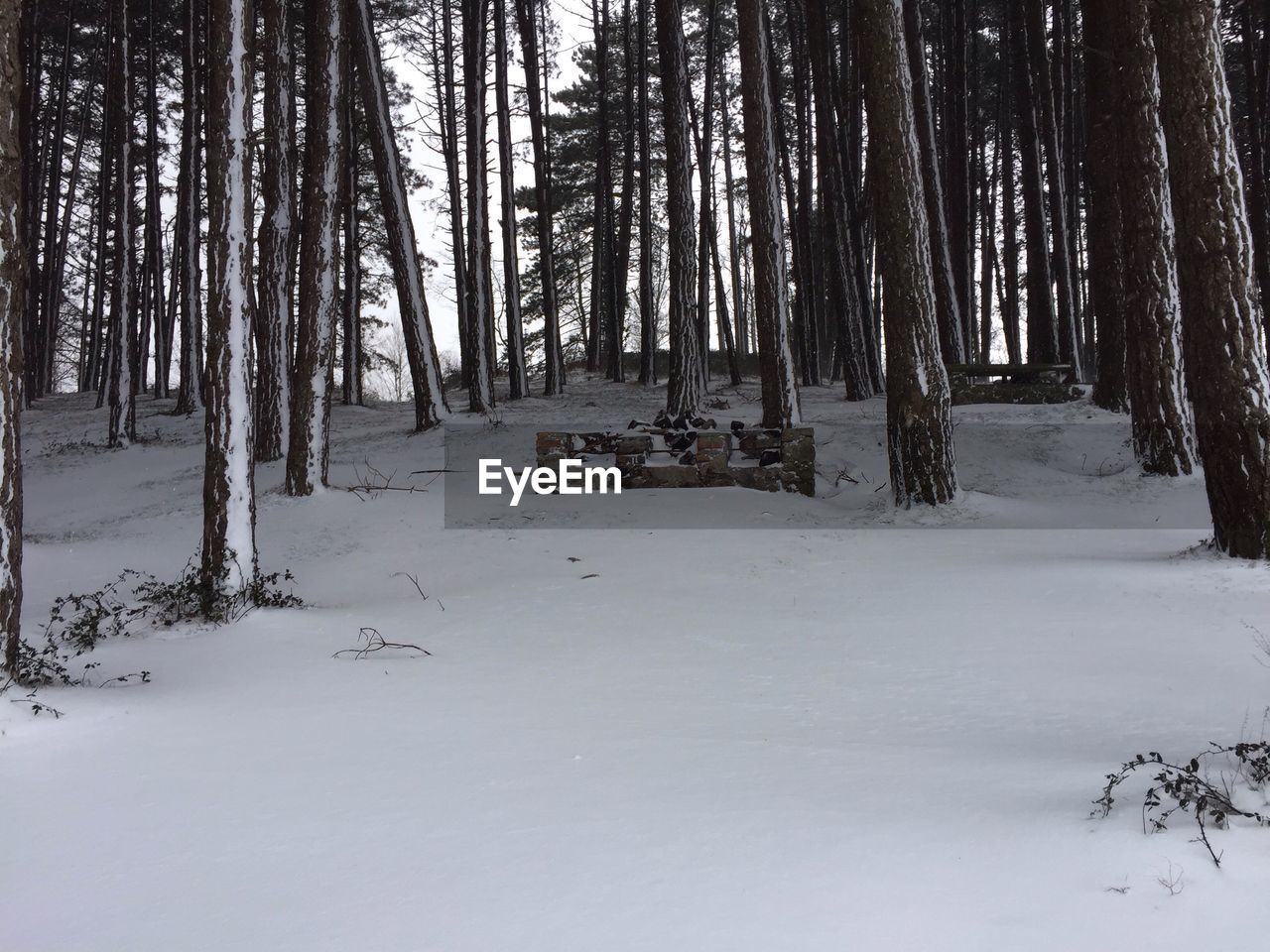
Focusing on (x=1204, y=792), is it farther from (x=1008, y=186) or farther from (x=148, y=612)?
(x=1008, y=186)

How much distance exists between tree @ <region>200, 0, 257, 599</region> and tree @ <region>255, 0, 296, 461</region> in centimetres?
537

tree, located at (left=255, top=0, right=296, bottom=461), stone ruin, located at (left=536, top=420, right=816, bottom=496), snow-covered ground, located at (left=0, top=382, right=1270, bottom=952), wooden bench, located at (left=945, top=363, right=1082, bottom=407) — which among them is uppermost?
tree, located at (left=255, top=0, right=296, bottom=461)

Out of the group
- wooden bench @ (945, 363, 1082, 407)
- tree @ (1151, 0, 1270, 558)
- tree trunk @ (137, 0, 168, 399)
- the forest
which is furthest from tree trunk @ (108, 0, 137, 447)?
tree @ (1151, 0, 1270, 558)

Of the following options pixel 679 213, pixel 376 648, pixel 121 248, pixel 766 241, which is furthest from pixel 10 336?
pixel 121 248

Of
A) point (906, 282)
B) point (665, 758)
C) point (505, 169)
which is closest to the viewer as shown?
point (665, 758)

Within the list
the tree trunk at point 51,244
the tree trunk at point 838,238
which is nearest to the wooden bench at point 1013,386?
the tree trunk at point 838,238

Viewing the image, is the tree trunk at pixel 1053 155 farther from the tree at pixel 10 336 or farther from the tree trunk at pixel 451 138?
the tree at pixel 10 336

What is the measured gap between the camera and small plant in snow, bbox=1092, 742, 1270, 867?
2369 millimetres

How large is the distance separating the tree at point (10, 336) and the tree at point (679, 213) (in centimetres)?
944

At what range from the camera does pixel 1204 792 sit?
248cm

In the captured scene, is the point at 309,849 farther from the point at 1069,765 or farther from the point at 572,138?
the point at 572,138

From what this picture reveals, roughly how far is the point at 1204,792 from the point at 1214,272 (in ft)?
14.4

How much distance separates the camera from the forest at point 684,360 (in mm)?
5117

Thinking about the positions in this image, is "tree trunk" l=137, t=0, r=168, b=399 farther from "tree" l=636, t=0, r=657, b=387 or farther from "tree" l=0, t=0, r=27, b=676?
"tree" l=0, t=0, r=27, b=676
